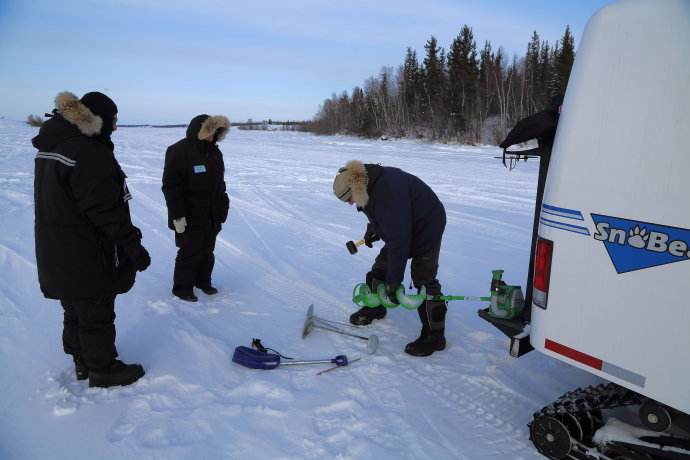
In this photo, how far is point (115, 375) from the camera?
3.35 metres

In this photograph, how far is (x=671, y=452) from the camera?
2.37 meters

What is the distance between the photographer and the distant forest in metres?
44.1

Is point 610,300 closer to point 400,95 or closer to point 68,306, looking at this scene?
point 68,306

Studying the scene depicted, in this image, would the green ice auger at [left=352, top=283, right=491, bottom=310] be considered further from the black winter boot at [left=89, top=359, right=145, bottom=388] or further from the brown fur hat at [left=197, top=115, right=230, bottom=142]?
the brown fur hat at [left=197, top=115, right=230, bottom=142]

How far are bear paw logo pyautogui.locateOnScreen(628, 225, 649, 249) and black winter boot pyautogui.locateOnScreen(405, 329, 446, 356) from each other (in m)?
2.19

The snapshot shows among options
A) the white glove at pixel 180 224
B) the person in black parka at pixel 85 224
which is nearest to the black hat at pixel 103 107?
the person in black parka at pixel 85 224

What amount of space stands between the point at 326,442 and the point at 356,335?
148 centimetres

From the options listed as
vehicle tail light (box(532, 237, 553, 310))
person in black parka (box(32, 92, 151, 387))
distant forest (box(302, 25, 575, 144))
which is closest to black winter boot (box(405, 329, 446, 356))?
vehicle tail light (box(532, 237, 553, 310))

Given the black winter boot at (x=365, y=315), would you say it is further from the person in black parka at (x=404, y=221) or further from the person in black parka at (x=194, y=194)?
the person in black parka at (x=194, y=194)

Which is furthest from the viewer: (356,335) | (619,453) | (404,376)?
(356,335)

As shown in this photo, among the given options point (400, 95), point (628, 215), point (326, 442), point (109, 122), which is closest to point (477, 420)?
point (326, 442)

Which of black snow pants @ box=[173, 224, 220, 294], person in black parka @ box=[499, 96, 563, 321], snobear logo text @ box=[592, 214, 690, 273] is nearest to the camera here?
snobear logo text @ box=[592, 214, 690, 273]

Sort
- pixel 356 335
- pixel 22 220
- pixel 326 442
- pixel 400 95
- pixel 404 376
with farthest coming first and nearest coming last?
1. pixel 400 95
2. pixel 22 220
3. pixel 356 335
4. pixel 404 376
5. pixel 326 442

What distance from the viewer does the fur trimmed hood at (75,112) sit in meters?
2.87
